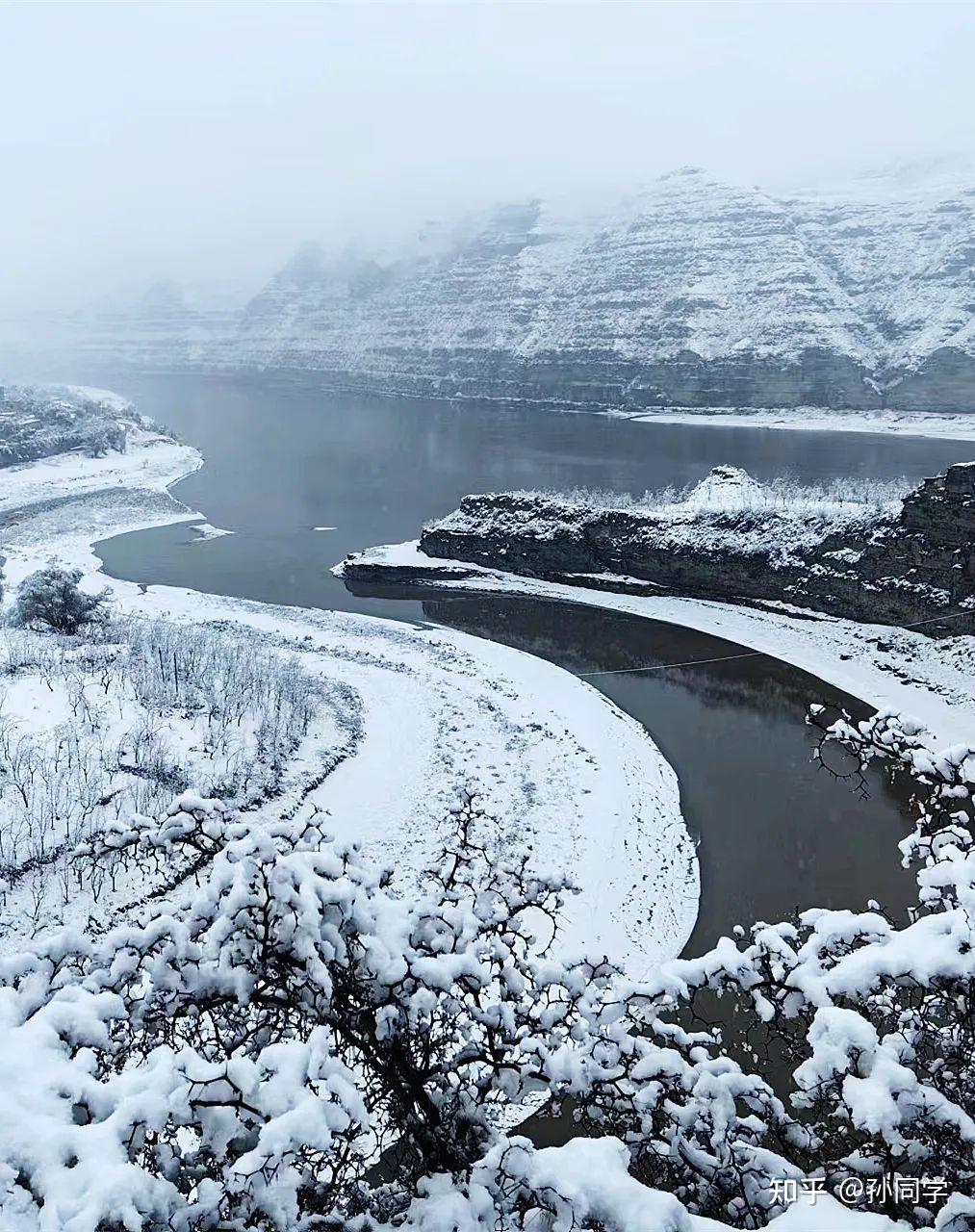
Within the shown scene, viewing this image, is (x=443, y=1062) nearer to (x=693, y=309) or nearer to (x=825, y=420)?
(x=825, y=420)

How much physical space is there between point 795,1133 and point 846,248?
142 meters

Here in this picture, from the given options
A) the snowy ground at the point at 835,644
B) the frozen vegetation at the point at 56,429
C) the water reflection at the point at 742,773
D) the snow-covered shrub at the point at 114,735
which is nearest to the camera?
the snow-covered shrub at the point at 114,735

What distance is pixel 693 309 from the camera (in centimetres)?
11175

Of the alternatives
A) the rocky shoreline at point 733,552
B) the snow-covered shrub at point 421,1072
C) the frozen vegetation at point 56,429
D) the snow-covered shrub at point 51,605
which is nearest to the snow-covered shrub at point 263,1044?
the snow-covered shrub at point 421,1072

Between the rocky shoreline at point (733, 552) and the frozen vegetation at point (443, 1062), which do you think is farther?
the rocky shoreline at point (733, 552)

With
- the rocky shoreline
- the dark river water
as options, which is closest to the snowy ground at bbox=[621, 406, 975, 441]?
the dark river water

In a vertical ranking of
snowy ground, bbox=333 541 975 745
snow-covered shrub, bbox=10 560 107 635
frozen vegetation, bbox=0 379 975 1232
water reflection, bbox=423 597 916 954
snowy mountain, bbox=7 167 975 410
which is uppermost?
snowy mountain, bbox=7 167 975 410

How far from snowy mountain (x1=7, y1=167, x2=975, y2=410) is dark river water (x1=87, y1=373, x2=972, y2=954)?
16.8 meters

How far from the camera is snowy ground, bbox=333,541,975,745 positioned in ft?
69.7

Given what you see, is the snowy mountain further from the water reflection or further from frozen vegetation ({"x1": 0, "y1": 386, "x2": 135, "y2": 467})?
the water reflection

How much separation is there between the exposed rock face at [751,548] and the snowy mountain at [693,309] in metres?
69.0

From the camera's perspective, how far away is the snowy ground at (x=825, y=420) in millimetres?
81250

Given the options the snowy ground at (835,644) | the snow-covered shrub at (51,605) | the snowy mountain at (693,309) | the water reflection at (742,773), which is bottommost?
the water reflection at (742,773)

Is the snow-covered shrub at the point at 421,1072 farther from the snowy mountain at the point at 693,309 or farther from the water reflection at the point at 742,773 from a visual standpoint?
the snowy mountain at the point at 693,309
